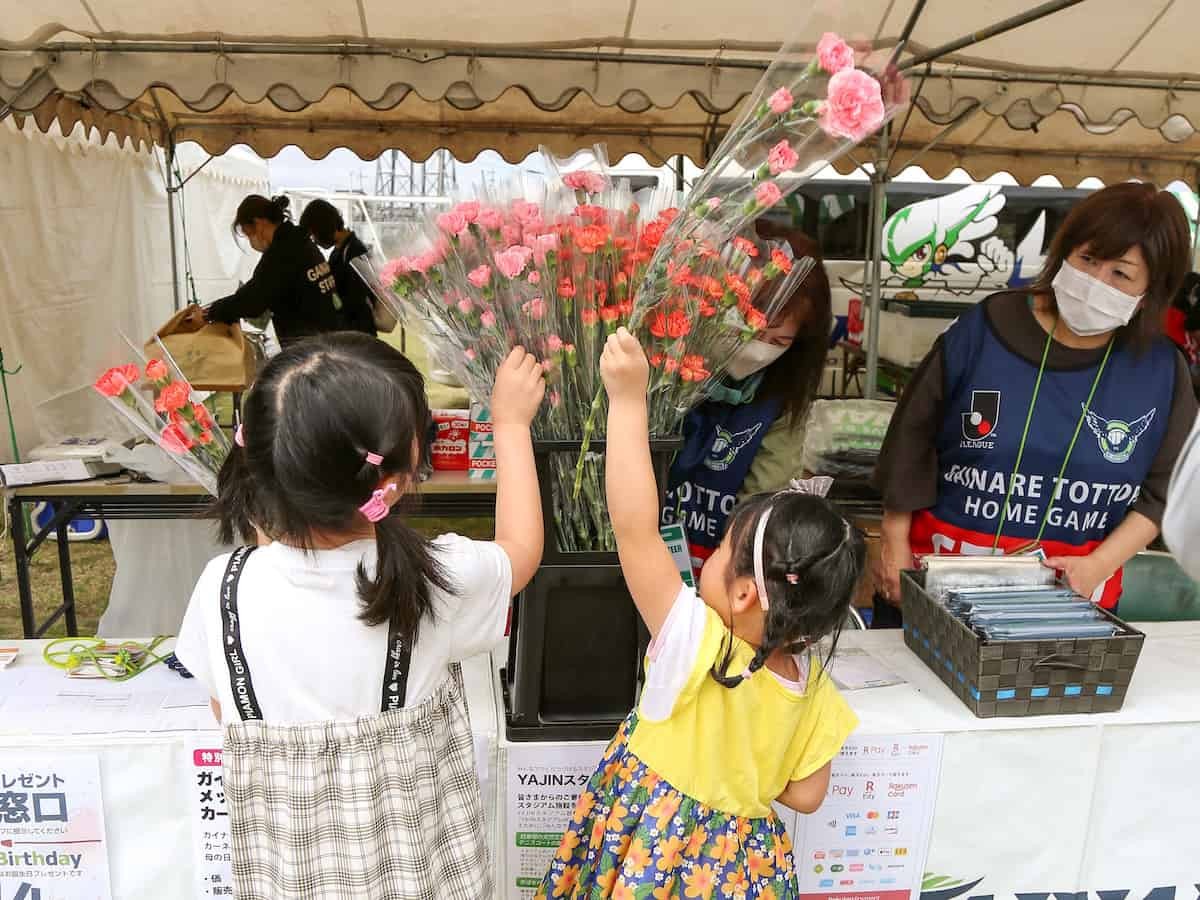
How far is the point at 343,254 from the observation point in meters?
4.77

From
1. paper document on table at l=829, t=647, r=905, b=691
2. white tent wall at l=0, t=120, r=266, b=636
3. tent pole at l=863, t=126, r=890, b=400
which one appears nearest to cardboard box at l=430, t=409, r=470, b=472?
white tent wall at l=0, t=120, r=266, b=636

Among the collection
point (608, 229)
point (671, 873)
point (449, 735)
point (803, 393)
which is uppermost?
point (608, 229)

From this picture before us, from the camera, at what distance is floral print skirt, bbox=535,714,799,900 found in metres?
1.04

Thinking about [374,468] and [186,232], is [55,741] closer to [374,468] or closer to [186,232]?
[374,468]

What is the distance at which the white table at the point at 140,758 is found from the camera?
3.97 feet

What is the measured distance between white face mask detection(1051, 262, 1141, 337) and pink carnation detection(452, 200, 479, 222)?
1171mm

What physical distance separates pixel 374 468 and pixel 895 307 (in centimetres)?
834

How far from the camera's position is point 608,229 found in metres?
1.10

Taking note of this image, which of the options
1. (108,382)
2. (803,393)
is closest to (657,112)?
(803,393)

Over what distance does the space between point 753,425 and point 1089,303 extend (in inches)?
26.3

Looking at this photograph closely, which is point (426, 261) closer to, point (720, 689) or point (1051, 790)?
point (720, 689)

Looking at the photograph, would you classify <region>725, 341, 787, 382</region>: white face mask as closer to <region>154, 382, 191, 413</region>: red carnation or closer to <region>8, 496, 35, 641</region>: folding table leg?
<region>154, 382, 191, 413</region>: red carnation

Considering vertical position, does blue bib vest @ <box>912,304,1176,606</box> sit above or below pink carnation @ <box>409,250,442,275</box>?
below

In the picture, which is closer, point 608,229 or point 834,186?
point 608,229
